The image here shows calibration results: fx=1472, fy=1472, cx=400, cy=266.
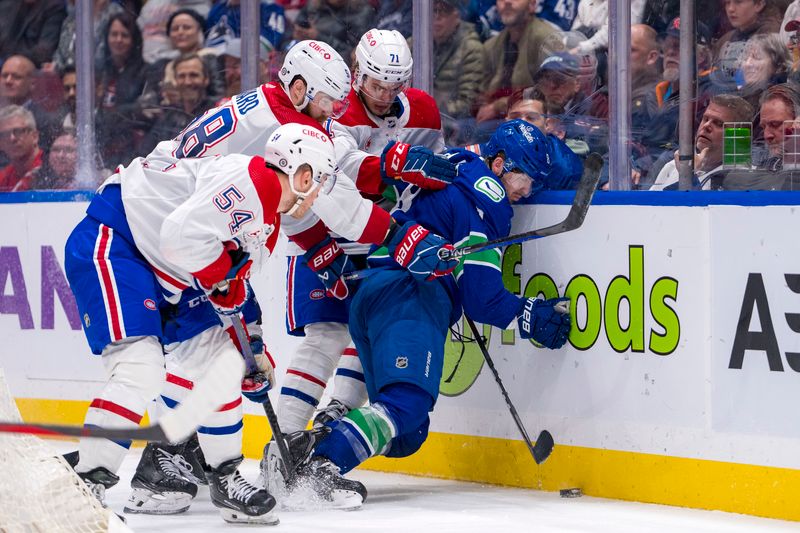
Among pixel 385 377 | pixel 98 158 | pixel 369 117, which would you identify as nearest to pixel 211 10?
pixel 98 158

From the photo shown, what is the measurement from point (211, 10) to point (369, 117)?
1387 millimetres

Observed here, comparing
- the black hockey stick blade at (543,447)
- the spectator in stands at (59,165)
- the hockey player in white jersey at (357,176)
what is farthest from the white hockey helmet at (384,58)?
the spectator in stands at (59,165)

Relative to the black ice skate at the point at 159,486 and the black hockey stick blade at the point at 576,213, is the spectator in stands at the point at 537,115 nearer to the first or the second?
the black hockey stick blade at the point at 576,213

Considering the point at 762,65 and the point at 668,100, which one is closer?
the point at 762,65

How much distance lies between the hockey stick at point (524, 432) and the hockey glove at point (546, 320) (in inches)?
6.4

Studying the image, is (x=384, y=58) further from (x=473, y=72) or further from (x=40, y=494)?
(x=40, y=494)

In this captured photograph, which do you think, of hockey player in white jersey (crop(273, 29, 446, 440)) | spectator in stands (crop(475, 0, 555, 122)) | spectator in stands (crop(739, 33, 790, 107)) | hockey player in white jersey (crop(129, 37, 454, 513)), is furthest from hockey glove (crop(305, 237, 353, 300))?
spectator in stands (crop(739, 33, 790, 107))

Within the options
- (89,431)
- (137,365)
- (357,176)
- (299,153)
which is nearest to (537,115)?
(357,176)

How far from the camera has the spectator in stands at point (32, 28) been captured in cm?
612

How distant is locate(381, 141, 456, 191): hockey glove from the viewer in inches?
170

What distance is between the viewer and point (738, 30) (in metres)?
4.18

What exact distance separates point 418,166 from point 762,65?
3.34 ft

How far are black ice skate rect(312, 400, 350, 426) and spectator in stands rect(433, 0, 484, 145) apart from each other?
1085mm

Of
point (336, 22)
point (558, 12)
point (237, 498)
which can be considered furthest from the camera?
point (336, 22)
